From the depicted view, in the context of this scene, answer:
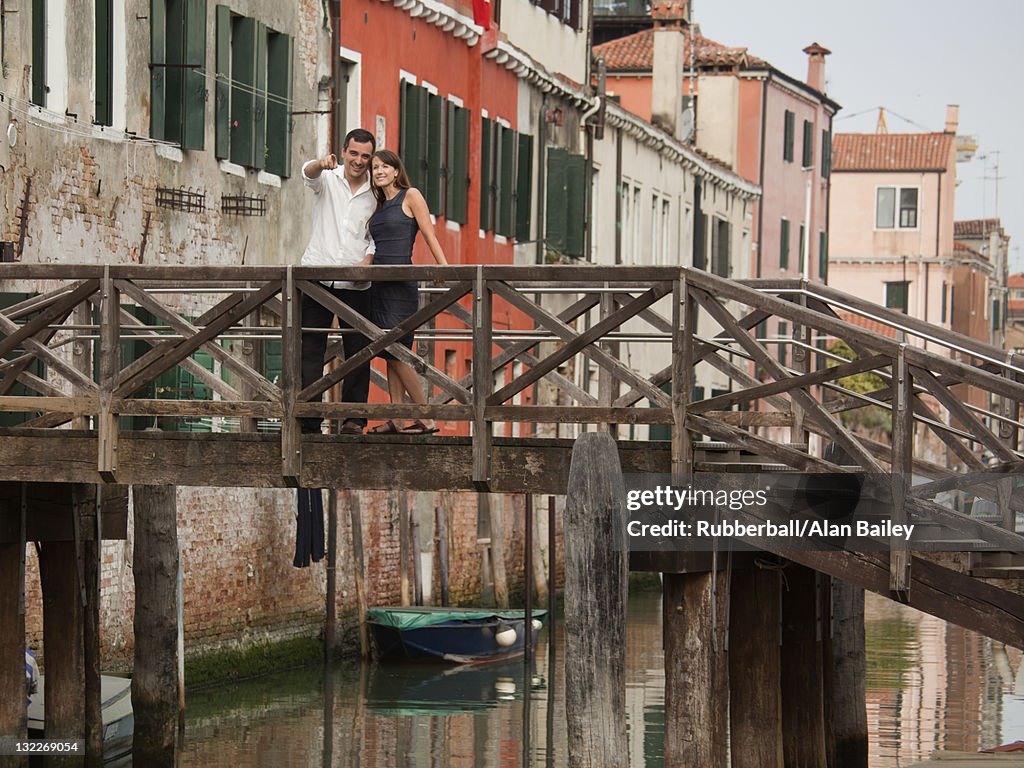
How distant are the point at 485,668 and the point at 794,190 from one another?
2670cm

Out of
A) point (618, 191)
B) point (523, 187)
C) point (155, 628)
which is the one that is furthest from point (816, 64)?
point (155, 628)

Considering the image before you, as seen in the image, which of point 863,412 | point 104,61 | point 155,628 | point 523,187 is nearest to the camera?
point 155,628

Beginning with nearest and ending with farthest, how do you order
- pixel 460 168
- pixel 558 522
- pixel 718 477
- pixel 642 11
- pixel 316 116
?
1. pixel 718 477
2. pixel 316 116
3. pixel 460 168
4. pixel 558 522
5. pixel 642 11

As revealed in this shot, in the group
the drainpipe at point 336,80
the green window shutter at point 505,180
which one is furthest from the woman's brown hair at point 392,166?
the green window shutter at point 505,180

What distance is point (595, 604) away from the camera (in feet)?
36.0

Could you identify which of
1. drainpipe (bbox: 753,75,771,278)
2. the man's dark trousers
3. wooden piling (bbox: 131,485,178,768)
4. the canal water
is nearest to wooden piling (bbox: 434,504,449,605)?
the canal water

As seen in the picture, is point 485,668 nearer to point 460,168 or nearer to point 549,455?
point 460,168

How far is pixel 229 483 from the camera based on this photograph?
11961 mm

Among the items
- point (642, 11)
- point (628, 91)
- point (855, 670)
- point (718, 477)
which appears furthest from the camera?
point (642, 11)

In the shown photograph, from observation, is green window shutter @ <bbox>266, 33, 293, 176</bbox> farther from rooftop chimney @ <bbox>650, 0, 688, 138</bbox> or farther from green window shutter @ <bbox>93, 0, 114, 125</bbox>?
rooftop chimney @ <bbox>650, 0, 688, 138</bbox>

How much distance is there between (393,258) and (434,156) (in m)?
13.0

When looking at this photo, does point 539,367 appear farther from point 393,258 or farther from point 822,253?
point 822,253

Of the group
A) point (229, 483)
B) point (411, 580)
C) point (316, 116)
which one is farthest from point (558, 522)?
point (229, 483)

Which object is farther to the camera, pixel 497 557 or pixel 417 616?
pixel 497 557
